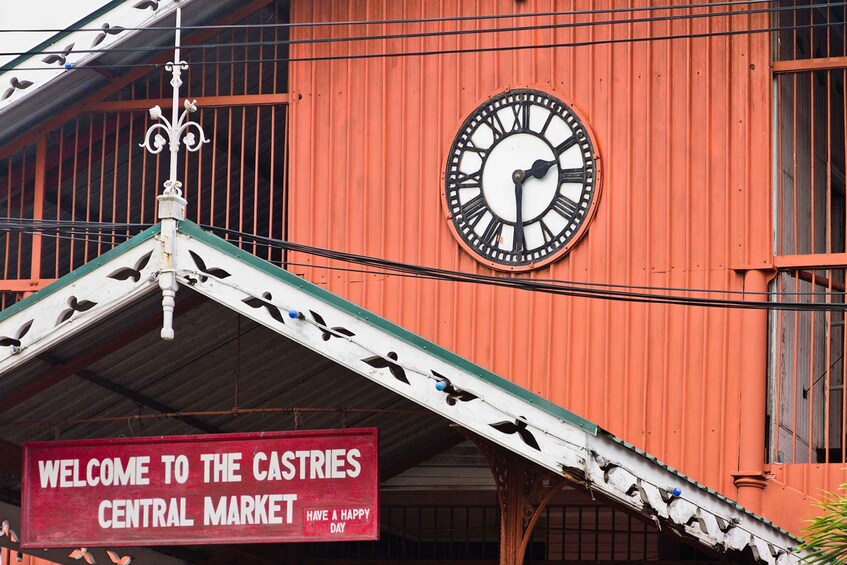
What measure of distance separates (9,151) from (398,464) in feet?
16.7

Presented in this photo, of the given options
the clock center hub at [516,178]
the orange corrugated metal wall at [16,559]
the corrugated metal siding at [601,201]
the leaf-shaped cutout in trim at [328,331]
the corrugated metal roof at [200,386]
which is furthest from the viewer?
the orange corrugated metal wall at [16,559]

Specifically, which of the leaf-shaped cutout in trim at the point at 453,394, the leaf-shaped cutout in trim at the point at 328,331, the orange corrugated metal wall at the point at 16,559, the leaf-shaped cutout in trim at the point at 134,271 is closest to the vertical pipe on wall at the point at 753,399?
the leaf-shaped cutout in trim at the point at 453,394

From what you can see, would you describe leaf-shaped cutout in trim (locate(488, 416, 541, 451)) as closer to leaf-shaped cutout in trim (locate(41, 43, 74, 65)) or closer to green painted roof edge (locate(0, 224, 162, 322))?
green painted roof edge (locate(0, 224, 162, 322))

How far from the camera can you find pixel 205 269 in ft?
37.5

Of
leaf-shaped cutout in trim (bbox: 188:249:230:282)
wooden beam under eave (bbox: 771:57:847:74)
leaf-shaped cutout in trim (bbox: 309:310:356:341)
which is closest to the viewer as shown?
leaf-shaped cutout in trim (bbox: 309:310:356:341)

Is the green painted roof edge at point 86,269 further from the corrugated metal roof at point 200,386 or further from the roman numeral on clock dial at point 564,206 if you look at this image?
the roman numeral on clock dial at point 564,206

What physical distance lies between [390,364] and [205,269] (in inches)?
56.7

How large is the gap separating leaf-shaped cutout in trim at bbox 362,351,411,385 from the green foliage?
2.83 meters

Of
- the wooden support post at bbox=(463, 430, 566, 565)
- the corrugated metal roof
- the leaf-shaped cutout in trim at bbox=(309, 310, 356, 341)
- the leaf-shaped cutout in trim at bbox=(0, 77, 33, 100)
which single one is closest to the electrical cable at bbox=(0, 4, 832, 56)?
the leaf-shaped cutout in trim at bbox=(0, 77, 33, 100)

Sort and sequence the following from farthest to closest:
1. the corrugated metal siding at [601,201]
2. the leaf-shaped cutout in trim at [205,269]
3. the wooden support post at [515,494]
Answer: the corrugated metal siding at [601,201] → the leaf-shaped cutout in trim at [205,269] → the wooden support post at [515,494]

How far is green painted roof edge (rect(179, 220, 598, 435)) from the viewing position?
10.7m

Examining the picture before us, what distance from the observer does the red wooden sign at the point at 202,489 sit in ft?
38.3

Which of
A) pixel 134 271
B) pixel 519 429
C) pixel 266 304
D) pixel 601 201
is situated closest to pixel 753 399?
pixel 601 201

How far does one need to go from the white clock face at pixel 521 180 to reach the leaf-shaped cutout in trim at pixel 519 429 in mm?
4253
